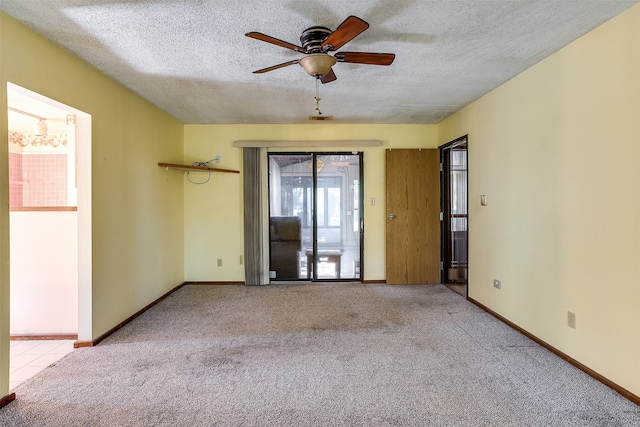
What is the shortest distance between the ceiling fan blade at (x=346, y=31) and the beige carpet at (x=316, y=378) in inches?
87.4

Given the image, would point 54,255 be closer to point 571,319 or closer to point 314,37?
point 314,37

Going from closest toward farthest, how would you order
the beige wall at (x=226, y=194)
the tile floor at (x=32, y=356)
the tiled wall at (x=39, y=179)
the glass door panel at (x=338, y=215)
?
the tile floor at (x=32, y=356)
the tiled wall at (x=39, y=179)
the beige wall at (x=226, y=194)
the glass door panel at (x=338, y=215)

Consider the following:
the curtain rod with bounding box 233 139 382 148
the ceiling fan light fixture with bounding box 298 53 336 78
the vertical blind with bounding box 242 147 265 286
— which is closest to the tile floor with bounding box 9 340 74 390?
the vertical blind with bounding box 242 147 265 286

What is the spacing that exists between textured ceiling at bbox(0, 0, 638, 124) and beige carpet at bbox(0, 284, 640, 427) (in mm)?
2425

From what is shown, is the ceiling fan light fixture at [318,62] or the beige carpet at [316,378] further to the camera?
the ceiling fan light fixture at [318,62]

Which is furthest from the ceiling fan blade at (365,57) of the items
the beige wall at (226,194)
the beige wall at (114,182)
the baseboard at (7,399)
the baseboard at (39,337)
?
the baseboard at (39,337)

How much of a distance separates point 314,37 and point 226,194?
10.4 feet

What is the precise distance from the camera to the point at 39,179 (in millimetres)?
3566

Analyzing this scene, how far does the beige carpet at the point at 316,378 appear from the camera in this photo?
186cm

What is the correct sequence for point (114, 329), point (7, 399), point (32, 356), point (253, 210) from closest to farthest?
point (7, 399) < point (32, 356) < point (114, 329) < point (253, 210)

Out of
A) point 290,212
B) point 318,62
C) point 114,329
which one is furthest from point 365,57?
point 114,329

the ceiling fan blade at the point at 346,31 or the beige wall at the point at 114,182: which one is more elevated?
the ceiling fan blade at the point at 346,31

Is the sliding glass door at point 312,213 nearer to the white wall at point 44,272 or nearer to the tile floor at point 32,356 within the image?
the white wall at point 44,272

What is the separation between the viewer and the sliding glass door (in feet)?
16.4
